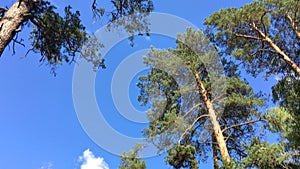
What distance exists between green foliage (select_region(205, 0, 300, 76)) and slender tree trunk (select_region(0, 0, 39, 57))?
8.03 m

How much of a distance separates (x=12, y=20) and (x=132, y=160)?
341 inches

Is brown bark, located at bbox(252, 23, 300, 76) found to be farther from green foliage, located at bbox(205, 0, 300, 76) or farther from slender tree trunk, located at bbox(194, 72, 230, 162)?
slender tree trunk, located at bbox(194, 72, 230, 162)

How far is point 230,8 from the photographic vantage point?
11.7m

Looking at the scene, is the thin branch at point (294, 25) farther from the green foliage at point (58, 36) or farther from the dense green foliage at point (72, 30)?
the green foliage at point (58, 36)

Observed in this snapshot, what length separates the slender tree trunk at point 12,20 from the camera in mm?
4930

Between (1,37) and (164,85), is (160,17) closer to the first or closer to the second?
(164,85)

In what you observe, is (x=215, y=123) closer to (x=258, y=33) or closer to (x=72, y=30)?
(x=258, y=33)

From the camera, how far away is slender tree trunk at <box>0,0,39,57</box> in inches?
194

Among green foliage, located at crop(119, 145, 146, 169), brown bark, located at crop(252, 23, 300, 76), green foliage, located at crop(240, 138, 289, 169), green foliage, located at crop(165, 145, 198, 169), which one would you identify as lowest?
green foliage, located at crop(240, 138, 289, 169)

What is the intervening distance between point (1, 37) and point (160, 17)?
693 centimetres

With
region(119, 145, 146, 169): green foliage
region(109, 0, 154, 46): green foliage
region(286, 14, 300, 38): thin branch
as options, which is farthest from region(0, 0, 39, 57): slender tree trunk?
region(286, 14, 300, 38): thin branch

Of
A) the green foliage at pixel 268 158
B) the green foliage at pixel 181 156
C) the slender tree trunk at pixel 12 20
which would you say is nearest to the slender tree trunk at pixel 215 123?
the green foliage at pixel 181 156

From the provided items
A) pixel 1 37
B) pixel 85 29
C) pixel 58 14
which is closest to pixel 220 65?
pixel 85 29

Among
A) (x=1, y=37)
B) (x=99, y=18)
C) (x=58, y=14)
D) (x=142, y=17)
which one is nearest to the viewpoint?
(x=1, y=37)
